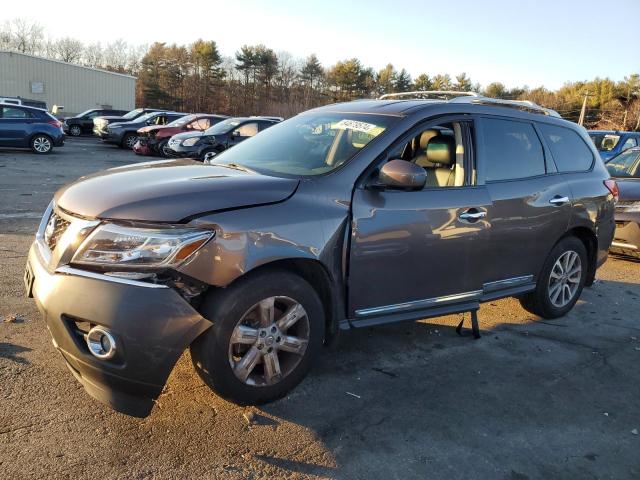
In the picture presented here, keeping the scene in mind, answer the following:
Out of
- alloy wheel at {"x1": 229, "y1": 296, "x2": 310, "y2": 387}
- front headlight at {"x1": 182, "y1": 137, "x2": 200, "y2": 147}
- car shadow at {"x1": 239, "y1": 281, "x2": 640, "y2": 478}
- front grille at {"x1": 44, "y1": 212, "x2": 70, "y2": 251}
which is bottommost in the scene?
car shadow at {"x1": 239, "y1": 281, "x2": 640, "y2": 478}

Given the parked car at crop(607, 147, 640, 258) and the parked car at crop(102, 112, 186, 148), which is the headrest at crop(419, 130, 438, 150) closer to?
the parked car at crop(607, 147, 640, 258)

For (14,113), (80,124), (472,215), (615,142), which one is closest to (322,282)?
(472,215)

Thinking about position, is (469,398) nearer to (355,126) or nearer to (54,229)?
(355,126)

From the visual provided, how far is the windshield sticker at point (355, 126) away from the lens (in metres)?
3.68

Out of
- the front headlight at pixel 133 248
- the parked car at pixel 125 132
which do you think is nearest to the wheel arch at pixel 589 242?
the front headlight at pixel 133 248

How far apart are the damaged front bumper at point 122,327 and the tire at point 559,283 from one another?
10.9 ft

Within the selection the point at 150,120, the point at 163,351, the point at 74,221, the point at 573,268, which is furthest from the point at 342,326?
the point at 150,120

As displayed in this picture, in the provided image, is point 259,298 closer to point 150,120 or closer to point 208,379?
point 208,379

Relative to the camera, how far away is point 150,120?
22750 millimetres

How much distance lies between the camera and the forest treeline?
187 ft

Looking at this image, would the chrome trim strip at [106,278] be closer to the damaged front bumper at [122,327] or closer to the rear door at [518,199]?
the damaged front bumper at [122,327]

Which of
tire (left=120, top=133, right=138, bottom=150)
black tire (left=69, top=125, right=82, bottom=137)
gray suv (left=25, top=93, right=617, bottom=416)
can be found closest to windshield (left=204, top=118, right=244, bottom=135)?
tire (left=120, top=133, right=138, bottom=150)

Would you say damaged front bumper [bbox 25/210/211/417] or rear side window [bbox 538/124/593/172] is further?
rear side window [bbox 538/124/593/172]

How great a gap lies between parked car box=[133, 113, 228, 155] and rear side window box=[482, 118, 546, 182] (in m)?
15.7
